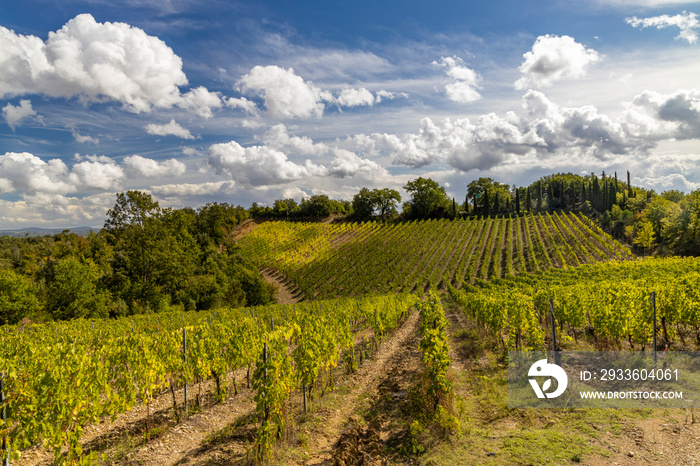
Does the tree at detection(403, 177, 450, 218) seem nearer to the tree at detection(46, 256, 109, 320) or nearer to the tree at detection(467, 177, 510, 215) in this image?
the tree at detection(467, 177, 510, 215)

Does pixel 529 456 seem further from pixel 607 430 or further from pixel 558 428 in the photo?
pixel 607 430

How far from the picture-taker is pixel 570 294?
42.5ft

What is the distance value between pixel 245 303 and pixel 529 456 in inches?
1504

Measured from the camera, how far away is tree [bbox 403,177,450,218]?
3610 inches

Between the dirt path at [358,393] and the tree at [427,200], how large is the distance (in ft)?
253

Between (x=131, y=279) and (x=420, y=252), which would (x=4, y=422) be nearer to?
(x=131, y=279)

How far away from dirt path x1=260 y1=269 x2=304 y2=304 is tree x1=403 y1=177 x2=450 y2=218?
5041 centimetres

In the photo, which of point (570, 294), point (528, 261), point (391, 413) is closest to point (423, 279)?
point (528, 261)

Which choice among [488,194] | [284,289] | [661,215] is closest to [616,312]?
[284,289]

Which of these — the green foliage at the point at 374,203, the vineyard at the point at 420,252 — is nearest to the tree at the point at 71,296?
the vineyard at the point at 420,252

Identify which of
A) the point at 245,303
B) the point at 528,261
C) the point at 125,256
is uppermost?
the point at 125,256

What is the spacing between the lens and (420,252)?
55.9 metres

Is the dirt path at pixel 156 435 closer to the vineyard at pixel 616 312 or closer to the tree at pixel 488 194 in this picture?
the vineyard at pixel 616 312

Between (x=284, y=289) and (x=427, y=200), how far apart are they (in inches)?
2236
